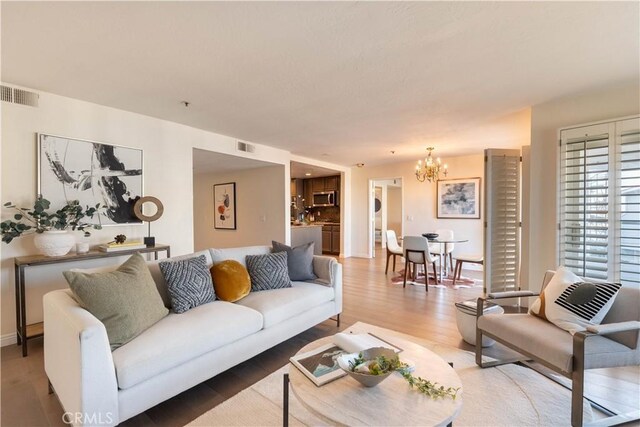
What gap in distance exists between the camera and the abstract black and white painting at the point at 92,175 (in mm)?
2812

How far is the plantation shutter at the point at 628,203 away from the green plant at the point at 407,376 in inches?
102

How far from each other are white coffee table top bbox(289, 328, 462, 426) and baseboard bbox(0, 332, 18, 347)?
298 centimetres

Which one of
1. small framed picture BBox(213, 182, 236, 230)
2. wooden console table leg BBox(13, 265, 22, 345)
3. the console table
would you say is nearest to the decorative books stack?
the console table

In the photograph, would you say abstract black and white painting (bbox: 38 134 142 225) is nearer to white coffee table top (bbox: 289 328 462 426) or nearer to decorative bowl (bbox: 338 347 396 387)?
white coffee table top (bbox: 289 328 462 426)

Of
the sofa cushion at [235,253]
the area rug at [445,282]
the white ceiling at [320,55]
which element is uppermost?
the white ceiling at [320,55]

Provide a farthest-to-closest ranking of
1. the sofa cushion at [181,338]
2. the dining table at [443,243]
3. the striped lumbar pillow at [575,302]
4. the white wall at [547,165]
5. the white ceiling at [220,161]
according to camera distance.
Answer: the dining table at [443,243] < the white ceiling at [220,161] < the white wall at [547,165] < the striped lumbar pillow at [575,302] < the sofa cushion at [181,338]

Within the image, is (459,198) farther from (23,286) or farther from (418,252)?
(23,286)

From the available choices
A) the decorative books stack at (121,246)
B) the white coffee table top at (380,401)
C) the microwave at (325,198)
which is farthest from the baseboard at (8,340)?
the microwave at (325,198)

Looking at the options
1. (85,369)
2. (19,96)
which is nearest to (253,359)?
(85,369)

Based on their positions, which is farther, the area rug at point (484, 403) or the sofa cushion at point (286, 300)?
the sofa cushion at point (286, 300)

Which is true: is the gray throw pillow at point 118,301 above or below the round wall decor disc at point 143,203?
below

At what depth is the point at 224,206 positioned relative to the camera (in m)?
6.94

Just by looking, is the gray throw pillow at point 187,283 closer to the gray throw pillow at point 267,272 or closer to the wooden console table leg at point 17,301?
the gray throw pillow at point 267,272

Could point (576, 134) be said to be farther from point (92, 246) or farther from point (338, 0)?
point (92, 246)
